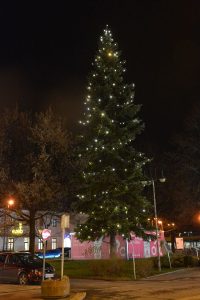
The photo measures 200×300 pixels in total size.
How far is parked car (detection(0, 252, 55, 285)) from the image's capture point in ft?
71.4

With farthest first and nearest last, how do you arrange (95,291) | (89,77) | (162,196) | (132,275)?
(162,196) < (89,77) < (132,275) < (95,291)

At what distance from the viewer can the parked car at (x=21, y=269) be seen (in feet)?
71.4

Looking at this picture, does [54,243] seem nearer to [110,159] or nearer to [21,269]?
[110,159]

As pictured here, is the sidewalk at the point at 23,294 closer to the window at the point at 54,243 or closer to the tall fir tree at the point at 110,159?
the tall fir tree at the point at 110,159

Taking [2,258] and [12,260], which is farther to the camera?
[2,258]

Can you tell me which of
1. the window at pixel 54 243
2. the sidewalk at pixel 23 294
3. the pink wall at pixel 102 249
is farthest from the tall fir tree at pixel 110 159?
the window at pixel 54 243

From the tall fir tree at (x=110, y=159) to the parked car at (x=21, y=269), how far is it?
869cm

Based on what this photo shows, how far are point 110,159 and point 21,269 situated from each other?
13.1 meters

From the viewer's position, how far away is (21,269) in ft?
72.2

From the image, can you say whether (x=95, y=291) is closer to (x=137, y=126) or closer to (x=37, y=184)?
(x=137, y=126)

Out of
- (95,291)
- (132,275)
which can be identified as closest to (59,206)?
(132,275)

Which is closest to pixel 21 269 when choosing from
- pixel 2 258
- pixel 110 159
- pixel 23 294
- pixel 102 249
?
pixel 2 258

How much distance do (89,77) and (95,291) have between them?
20.4 metres

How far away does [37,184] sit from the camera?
38250mm
